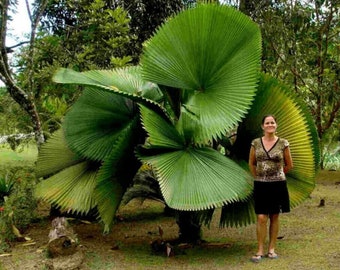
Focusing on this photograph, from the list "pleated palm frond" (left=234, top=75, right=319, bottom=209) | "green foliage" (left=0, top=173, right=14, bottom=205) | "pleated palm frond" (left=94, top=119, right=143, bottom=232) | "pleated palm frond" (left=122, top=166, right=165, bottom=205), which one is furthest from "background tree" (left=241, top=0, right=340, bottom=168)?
"pleated palm frond" (left=94, top=119, right=143, bottom=232)

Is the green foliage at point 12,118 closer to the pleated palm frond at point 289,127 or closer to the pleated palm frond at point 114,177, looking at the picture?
the pleated palm frond at point 114,177

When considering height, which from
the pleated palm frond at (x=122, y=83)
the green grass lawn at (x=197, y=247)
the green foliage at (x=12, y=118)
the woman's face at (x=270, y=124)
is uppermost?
the pleated palm frond at (x=122, y=83)

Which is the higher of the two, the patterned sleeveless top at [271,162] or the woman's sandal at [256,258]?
the patterned sleeveless top at [271,162]

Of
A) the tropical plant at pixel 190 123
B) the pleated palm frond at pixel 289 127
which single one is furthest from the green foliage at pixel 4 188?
the pleated palm frond at pixel 289 127

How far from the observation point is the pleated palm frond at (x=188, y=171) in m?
4.36

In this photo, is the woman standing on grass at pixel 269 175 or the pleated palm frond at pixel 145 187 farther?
the pleated palm frond at pixel 145 187

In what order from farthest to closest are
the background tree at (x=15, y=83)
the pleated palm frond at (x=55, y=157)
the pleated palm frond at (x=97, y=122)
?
the background tree at (x=15, y=83) < the pleated palm frond at (x=55, y=157) < the pleated palm frond at (x=97, y=122)

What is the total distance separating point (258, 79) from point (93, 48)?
3.55 m

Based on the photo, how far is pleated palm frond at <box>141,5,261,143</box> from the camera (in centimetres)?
473

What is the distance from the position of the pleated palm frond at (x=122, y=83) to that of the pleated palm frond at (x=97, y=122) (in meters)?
0.14

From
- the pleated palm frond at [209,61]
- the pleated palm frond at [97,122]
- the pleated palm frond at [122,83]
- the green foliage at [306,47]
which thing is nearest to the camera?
the pleated palm frond at [209,61]

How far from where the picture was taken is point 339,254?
189 inches

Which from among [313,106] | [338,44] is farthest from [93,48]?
[313,106]

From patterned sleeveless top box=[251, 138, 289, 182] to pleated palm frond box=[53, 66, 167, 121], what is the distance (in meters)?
0.99
